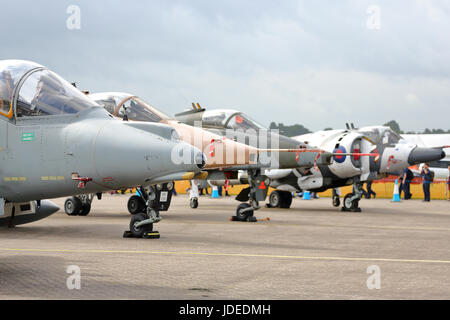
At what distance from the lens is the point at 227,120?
1695 centimetres

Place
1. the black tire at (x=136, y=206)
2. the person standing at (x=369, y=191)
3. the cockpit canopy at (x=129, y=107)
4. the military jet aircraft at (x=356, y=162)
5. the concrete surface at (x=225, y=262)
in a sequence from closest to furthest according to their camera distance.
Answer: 1. the concrete surface at (x=225, y=262)
2. the cockpit canopy at (x=129, y=107)
3. the black tire at (x=136, y=206)
4. the military jet aircraft at (x=356, y=162)
5. the person standing at (x=369, y=191)

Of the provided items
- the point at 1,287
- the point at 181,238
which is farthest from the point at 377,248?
the point at 1,287

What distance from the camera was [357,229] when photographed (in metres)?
14.3

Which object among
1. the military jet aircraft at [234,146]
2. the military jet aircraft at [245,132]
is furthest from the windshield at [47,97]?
the military jet aircraft at [245,132]

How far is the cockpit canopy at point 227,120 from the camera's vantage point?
16.9m

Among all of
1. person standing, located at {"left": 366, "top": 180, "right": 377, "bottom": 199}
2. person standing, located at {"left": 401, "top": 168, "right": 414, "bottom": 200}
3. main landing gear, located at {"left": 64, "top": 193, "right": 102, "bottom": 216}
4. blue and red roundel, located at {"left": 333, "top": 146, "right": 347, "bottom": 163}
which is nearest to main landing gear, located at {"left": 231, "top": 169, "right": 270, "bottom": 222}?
main landing gear, located at {"left": 64, "top": 193, "right": 102, "bottom": 216}

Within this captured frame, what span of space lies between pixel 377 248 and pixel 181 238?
3571 mm

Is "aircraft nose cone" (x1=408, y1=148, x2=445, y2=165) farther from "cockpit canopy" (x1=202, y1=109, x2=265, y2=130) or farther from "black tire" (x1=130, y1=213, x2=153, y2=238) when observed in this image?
"black tire" (x1=130, y1=213, x2=153, y2=238)

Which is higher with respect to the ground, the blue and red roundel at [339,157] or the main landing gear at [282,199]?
the blue and red roundel at [339,157]

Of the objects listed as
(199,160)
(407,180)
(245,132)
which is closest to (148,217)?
(199,160)

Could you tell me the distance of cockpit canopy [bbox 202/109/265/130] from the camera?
16.9m

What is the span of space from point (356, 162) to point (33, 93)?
14.1m

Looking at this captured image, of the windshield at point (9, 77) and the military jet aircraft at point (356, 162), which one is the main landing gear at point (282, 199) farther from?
the windshield at point (9, 77)

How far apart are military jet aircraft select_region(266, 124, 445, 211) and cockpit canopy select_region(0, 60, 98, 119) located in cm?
1324
